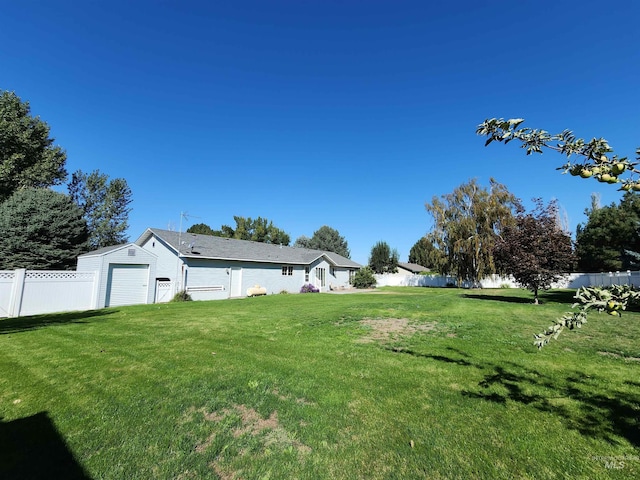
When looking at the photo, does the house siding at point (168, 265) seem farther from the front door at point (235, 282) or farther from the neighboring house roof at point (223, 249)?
the front door at point (235, 282)

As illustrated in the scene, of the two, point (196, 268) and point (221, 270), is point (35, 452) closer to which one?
point (196, 268)

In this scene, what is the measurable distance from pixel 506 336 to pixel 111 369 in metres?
8.62

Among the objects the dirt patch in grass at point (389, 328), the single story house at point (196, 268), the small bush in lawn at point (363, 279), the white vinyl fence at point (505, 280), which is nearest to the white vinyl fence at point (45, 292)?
the single story house at point (196, 268)

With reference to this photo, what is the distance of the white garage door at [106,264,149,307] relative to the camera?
48.6 ft

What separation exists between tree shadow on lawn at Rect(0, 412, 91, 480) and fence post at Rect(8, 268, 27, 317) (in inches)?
445

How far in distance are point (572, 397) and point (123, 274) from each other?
17.8 meters

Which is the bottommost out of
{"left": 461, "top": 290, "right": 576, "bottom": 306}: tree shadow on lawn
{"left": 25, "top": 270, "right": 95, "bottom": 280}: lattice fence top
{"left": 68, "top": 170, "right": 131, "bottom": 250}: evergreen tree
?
{"left": 461, "top": 290, "right": 576, "bottom": 306}: tree shadow on lawn

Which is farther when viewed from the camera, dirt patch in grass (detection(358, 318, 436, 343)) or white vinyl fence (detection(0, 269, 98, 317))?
white vinyl fence (detection(0, 269, 98, 317))

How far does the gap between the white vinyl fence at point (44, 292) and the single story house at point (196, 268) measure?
60 cm

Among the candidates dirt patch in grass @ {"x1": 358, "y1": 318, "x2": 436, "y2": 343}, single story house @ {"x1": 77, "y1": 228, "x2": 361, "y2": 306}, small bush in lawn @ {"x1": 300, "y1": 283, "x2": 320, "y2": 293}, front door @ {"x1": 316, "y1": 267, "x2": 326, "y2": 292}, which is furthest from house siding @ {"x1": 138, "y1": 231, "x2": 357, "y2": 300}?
dirt patch in grass @ {"x1": 358, "y1": 318, "x2": 436, "y2": 343}

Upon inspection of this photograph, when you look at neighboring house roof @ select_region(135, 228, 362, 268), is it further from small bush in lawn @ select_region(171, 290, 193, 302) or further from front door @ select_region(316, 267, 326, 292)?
small bush in lawn @ select_region(171, 290, 193, 302)

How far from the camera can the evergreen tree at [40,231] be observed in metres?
19.1

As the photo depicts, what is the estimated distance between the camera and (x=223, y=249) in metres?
22.0

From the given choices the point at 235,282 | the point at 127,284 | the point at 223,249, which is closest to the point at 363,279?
the point at 235,282
